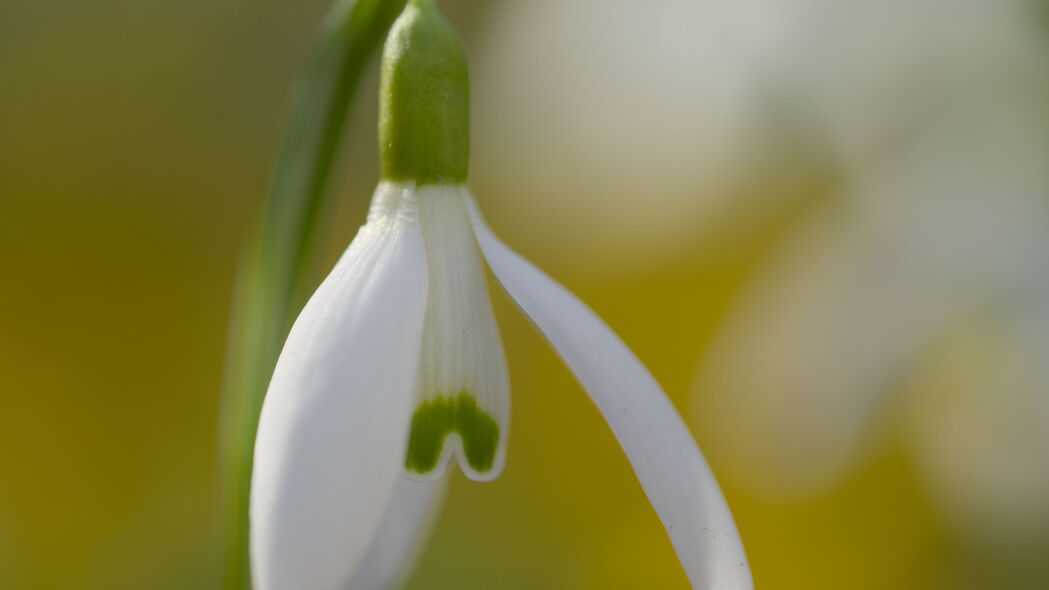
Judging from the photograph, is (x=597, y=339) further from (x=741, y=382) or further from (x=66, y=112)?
(x=66, y=112)

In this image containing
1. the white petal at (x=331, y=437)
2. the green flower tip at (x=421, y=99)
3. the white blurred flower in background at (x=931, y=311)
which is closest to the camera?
the white petal at (x=331, y=437)

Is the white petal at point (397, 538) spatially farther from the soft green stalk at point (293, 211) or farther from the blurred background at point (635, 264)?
the blurred background at point (635, 264)

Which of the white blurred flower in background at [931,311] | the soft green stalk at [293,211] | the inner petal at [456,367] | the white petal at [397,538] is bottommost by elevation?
the white petal at [397,538]

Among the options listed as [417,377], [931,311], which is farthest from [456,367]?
[931,311]

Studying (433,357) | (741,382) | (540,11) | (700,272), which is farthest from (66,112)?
(433,357)

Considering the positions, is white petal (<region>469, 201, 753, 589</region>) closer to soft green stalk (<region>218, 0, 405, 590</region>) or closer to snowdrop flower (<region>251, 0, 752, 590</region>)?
snowdrop flower (<region>251, 0, 752, 590</region>)

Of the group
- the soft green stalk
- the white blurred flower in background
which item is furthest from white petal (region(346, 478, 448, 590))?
the white blurred flower in background

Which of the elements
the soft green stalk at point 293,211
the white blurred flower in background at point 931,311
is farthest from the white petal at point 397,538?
the white blurred flower in background at point 931,311
